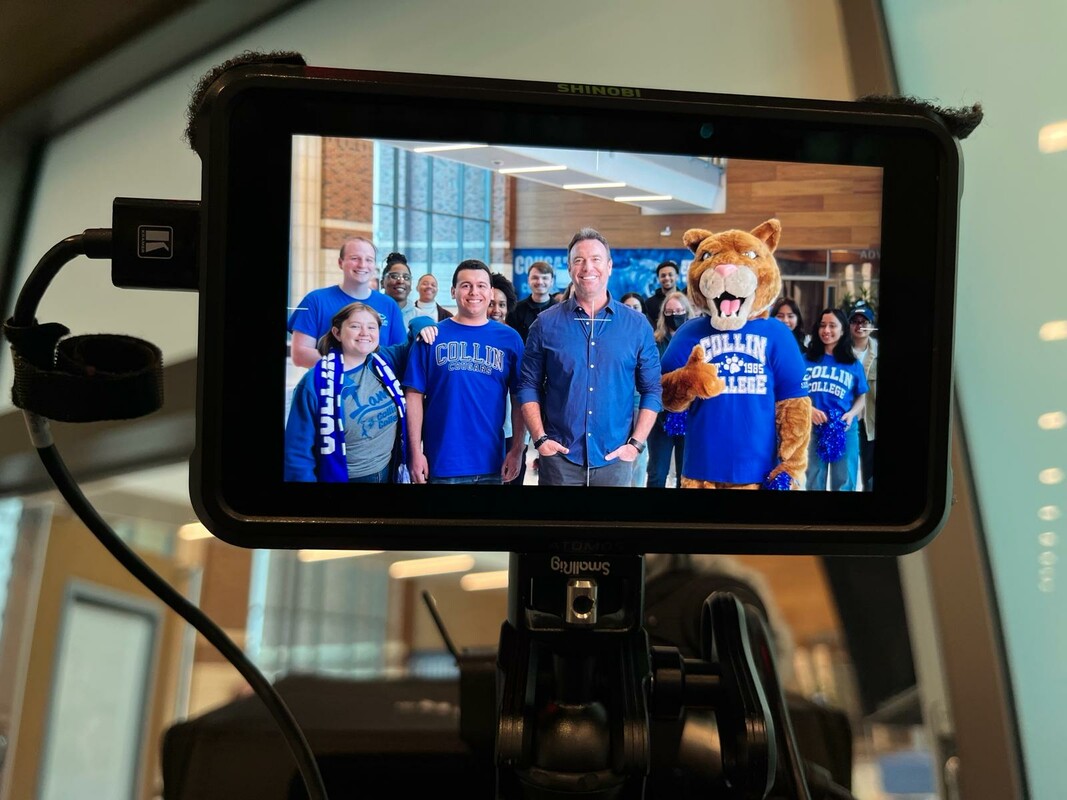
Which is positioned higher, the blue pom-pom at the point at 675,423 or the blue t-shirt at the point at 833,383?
the blue t-shirt at the point at 833,383

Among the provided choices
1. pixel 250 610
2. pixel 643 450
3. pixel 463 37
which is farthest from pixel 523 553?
pixel 463 37

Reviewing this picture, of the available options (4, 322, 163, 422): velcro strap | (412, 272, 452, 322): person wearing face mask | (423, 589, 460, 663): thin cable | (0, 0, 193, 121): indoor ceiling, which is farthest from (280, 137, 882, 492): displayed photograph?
(0, 0, 193, 121): indoor ceiling

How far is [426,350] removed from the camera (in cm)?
64

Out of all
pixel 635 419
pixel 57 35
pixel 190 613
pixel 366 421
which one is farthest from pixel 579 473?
pixel 57 35

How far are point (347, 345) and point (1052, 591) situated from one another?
105 cm

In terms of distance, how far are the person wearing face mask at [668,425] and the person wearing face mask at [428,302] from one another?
160 mm

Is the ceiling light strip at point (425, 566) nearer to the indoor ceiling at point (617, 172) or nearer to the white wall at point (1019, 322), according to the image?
the white wall at point (1019, 322)

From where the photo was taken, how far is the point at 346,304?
631mm

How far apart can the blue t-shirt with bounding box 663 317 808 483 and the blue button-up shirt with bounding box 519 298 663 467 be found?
0.13 feet

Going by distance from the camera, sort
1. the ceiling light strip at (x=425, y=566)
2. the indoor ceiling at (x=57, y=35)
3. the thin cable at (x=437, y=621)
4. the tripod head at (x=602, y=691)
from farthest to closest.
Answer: the ceiling light strip at (x=425, y=566) → the indoor ceiling at (x=57, y=35) → the thin cable at (x=437, y=621) → the tripod head at (x=602, y=691)

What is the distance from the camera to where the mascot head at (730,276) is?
0.66 m

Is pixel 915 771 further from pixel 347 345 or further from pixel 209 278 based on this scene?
pixel 209 278

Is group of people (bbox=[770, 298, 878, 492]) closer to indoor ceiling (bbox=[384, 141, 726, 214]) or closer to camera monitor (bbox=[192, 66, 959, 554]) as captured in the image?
camera monitor (bbox=[192, 66, 959, 554])

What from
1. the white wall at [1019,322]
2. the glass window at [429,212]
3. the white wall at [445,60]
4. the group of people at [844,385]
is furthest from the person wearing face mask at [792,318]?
the white wall at [445,60]
